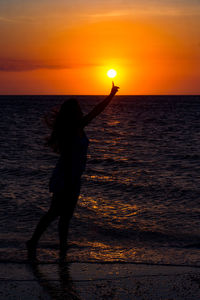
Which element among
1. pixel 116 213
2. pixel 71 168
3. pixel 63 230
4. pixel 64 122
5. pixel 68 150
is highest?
pixel 64 122

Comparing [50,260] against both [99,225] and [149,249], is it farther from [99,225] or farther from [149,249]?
[99,225]

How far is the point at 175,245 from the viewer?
16.5ft

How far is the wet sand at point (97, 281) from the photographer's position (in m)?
3.20

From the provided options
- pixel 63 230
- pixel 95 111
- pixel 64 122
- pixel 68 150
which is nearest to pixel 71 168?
pixel 68 150

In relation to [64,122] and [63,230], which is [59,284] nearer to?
[63,230]

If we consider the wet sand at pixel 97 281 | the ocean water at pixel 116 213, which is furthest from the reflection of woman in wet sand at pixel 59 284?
the ocean water at pixel 116 213

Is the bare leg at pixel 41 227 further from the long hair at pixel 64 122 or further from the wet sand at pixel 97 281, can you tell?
the long hair at pixel 64 122

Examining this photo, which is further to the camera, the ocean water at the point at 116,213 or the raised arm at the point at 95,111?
the ocean water at the point at 116,213

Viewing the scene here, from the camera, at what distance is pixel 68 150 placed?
13.5 ft

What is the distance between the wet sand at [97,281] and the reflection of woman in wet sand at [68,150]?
502mm

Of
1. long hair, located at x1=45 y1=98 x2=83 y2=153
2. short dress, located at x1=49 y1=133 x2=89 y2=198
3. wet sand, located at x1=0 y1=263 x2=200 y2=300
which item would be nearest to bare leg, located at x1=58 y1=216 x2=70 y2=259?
short dress, located at x1=49 y1=133 x2=89 y2=198

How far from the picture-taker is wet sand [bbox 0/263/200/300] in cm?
320

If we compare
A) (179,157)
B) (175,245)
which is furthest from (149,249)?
(179,157)

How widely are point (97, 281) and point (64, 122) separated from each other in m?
1.57
